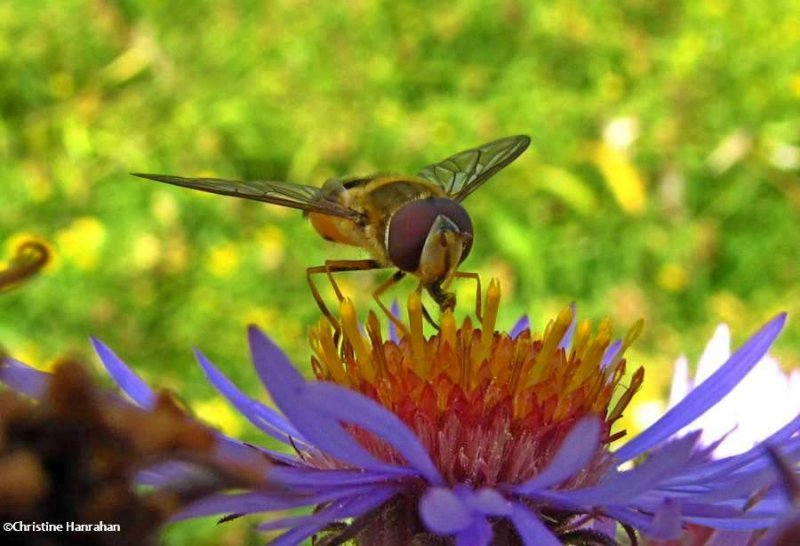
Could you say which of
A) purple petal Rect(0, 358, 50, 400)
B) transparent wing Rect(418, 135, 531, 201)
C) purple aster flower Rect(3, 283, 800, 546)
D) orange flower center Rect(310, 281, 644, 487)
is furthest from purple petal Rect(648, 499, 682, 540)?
transparent wing Rect(418, 135, 531, 201)

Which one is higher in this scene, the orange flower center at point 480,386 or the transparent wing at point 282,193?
the transparent wing at point 282,193

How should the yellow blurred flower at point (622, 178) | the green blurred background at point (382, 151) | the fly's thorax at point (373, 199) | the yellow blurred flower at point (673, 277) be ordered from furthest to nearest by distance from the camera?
1. the yellow blurred flower at point (622, 178)
2. the yellow blurred flower at point (673, 277)
3. the green blurred background at point (382, 151)
4. the fly's thorax at point (373, 199)

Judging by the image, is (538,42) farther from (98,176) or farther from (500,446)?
(500,446)

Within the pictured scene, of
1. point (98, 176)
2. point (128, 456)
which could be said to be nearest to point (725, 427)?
point (128, 456)

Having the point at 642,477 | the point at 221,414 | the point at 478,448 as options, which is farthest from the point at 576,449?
the point at 221,414

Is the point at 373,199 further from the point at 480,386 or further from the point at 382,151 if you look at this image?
the point at 382,151

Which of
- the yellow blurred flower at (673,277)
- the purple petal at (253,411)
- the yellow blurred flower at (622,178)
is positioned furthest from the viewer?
the yellow blurred flower at (622,178)

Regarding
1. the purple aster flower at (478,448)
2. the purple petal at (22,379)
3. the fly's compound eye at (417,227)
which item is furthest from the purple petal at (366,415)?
the fly's compound eye at (417,227)

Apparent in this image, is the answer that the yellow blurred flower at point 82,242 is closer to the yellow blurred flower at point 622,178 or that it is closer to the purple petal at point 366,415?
the yellow blurred flower at point 622,178
